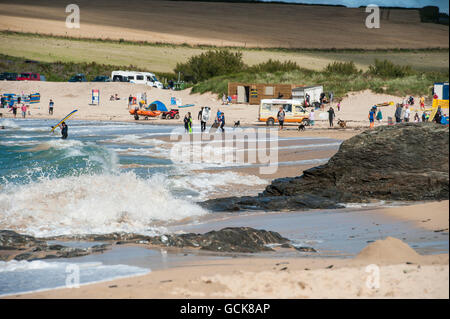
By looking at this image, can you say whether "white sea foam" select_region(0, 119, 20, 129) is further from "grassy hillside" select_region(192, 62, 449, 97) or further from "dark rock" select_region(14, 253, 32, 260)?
"dark rock" select_region(14, 253, 32, 260)

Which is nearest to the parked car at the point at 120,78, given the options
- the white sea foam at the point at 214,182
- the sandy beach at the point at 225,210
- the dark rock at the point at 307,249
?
the sandy beach at the point at 225,210

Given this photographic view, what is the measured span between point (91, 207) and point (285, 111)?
94.2 feet

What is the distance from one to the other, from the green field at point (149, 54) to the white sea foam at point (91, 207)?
60.9m

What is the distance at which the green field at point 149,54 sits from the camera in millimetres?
81550

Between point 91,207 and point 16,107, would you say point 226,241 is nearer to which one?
point 91,207

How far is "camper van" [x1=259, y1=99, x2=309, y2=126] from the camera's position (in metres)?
42.9

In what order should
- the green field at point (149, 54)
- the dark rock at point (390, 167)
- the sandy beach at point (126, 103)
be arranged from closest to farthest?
the dark rock at point (390, 167) → the sandy beach at point (126, 103) → the green field at point (149, 54)

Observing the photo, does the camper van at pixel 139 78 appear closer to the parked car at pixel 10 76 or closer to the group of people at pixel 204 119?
the parked car at pixel 10 76

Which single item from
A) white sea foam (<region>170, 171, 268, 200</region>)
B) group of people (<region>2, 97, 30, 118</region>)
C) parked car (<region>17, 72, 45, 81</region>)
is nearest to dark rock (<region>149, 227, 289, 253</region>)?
white sea foam (<region>170, 171, 268, 200</region>)

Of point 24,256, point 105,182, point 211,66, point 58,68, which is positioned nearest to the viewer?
point 24,256

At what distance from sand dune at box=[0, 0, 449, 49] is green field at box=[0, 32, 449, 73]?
2566 millimetres

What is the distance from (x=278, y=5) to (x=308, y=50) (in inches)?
1019

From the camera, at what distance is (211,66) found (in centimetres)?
7425

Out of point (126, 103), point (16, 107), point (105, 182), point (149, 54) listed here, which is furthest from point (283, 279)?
point (149, 54)
